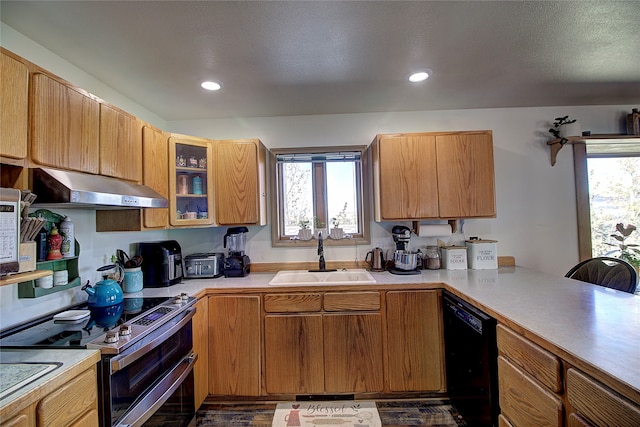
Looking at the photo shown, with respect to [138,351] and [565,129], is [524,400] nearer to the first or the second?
[138,351]

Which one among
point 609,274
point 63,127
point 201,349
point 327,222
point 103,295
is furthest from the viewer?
point 327,222

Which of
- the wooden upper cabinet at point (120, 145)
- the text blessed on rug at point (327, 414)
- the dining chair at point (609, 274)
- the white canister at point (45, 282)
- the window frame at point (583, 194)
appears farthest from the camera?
the window frame at point (583, 194)

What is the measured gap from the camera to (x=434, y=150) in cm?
237

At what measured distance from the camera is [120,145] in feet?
5.66

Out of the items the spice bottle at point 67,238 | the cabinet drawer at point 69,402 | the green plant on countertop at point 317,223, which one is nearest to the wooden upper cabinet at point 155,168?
the spice bottle at point 67,238

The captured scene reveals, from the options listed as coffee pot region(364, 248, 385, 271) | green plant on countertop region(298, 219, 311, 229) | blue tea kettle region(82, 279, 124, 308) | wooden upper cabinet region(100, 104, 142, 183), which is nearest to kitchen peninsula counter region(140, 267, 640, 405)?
coffee pot region(364, 248, 385, 271)

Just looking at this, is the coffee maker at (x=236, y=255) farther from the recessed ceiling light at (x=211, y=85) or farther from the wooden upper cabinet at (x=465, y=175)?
the wooden upper cabinet at (x=465, y=175)

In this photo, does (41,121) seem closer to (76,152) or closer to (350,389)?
(76,152)

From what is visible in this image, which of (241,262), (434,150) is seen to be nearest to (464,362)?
(434,150)

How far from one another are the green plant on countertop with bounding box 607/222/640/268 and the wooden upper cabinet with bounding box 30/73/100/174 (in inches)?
164

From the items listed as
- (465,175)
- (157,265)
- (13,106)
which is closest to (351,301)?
(465,175)

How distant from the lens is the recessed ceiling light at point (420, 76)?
6.49 feet

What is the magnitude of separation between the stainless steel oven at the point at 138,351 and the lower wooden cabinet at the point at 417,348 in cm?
A: 138

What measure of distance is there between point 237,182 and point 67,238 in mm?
1161
